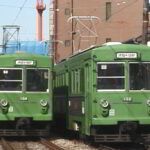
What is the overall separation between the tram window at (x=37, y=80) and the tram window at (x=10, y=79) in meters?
0.35

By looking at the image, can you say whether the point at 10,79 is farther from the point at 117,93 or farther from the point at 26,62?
the point at 117,93

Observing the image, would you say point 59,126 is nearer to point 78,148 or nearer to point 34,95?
point 34,95

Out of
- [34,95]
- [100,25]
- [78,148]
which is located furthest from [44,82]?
[100,25]

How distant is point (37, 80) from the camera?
20156 millimetres

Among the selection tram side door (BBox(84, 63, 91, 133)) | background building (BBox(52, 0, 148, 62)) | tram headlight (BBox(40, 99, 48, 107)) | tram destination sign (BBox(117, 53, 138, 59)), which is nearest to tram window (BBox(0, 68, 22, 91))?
tram headlight (BBox(40, 99, 48, 107))

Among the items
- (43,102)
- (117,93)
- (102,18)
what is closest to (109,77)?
(117,93)

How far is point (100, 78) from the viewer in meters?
16.7

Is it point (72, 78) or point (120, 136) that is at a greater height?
point (72, 78)

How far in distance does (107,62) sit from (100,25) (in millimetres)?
53180

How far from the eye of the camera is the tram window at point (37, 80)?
65.8ft

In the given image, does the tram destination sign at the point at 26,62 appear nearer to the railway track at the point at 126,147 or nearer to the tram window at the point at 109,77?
the tram window at the point at 109,77

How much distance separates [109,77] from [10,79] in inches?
174

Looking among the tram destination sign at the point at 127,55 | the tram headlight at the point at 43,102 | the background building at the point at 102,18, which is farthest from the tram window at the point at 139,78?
the background building at the point at 102,18

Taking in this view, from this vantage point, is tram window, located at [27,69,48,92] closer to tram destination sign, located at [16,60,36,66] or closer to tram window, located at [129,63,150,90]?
tram destination sign, located at [16,60,36,66]
